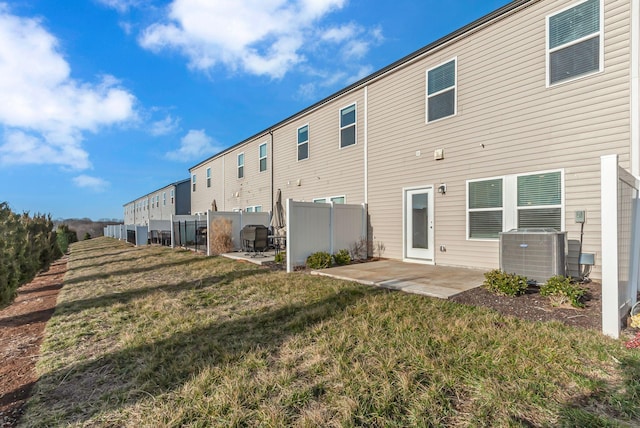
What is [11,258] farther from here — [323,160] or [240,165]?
[240,165]

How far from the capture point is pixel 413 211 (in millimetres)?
8281

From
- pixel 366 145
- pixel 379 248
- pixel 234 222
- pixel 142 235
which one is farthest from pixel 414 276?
pixel 142 235

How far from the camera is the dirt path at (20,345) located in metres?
2.40

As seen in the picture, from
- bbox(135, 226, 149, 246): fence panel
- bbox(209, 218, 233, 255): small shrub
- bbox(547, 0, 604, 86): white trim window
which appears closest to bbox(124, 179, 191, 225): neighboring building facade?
bbox(135, 226, 149, 246): fence panel

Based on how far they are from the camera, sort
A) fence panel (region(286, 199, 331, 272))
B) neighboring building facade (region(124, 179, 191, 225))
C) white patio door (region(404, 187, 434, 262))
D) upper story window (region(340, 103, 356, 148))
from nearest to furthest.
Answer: fence panel (region(286, 199, 331, 272))
white patio door (region(404, 187, 434, 262))
upper story window (region(340, 103, 356, 148))
neighboring building facade (region(124, 179, 191, 225))

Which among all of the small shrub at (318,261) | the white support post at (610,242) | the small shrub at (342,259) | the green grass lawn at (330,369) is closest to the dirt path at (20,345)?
the green grass lawn at (330,369)

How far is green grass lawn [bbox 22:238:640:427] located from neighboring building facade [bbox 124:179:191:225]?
65.4ft

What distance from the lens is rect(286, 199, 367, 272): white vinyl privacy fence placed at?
7.74 metres

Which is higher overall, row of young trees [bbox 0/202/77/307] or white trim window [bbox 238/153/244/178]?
white trim window [bbox 238/153/244/178]

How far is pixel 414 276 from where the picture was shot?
20.7ft

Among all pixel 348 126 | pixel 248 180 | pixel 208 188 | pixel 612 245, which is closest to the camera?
pixel 612 245

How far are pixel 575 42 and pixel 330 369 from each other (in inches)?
280

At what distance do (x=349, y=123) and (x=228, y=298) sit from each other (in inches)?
285

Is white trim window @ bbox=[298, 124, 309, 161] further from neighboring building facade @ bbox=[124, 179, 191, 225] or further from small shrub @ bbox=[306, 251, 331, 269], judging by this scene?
neighboring building facade @ bbox=[124, 179, 191, 225]
